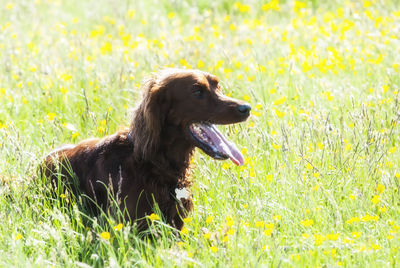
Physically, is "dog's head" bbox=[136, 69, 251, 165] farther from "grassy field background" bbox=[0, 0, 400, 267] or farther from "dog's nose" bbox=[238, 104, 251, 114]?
"grassy field background" bbox=[0, 0, 400, 267]

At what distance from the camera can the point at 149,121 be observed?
334 cm

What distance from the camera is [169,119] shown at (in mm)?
3412

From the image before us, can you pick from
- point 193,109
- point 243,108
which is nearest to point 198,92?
point 193,109

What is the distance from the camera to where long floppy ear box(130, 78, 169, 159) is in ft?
10.9

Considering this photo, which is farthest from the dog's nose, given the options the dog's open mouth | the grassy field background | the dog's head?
the grassy field background

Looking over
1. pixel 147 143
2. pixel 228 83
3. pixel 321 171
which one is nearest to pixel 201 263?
pixel 147 143

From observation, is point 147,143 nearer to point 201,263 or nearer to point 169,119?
point 169,119

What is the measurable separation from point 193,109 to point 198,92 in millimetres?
104

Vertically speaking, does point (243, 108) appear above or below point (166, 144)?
above

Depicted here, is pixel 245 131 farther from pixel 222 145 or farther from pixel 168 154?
pixel 168 154

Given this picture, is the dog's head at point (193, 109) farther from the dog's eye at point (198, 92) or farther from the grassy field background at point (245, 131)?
the grassy field background at point (245, 131)

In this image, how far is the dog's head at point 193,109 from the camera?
3.38m

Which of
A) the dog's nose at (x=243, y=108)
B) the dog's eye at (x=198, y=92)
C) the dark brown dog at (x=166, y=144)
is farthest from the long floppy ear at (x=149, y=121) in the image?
the dog's nose at (x=243, y=108)

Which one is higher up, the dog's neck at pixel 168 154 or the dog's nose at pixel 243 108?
the dog's nose at pixel 243 108
